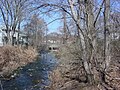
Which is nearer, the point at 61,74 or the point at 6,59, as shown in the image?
the point at 61,74

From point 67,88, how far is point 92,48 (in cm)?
267

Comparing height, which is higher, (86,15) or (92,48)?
(86,15)

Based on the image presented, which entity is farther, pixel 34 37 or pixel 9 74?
pixel 34 37

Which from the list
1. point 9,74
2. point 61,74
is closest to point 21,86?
point 61,74

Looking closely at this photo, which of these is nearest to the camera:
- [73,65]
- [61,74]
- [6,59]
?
[61,74]

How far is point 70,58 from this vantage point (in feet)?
71.0

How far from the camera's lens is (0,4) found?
4212 centimetres

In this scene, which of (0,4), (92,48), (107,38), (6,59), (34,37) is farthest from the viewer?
(34,37)

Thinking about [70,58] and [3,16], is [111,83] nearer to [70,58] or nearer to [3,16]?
[70,58]

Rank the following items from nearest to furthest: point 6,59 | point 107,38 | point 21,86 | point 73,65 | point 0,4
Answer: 1. point 107,38
2. point 21,86
3. point 73,65
4. point 6,59
5. point 0,4

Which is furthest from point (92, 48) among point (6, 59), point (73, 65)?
point (6, 59)

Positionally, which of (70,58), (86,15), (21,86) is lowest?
(21,86)

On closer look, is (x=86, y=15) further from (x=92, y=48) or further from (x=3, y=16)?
(x=3, y=16)

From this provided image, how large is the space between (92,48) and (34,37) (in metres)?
67.3
